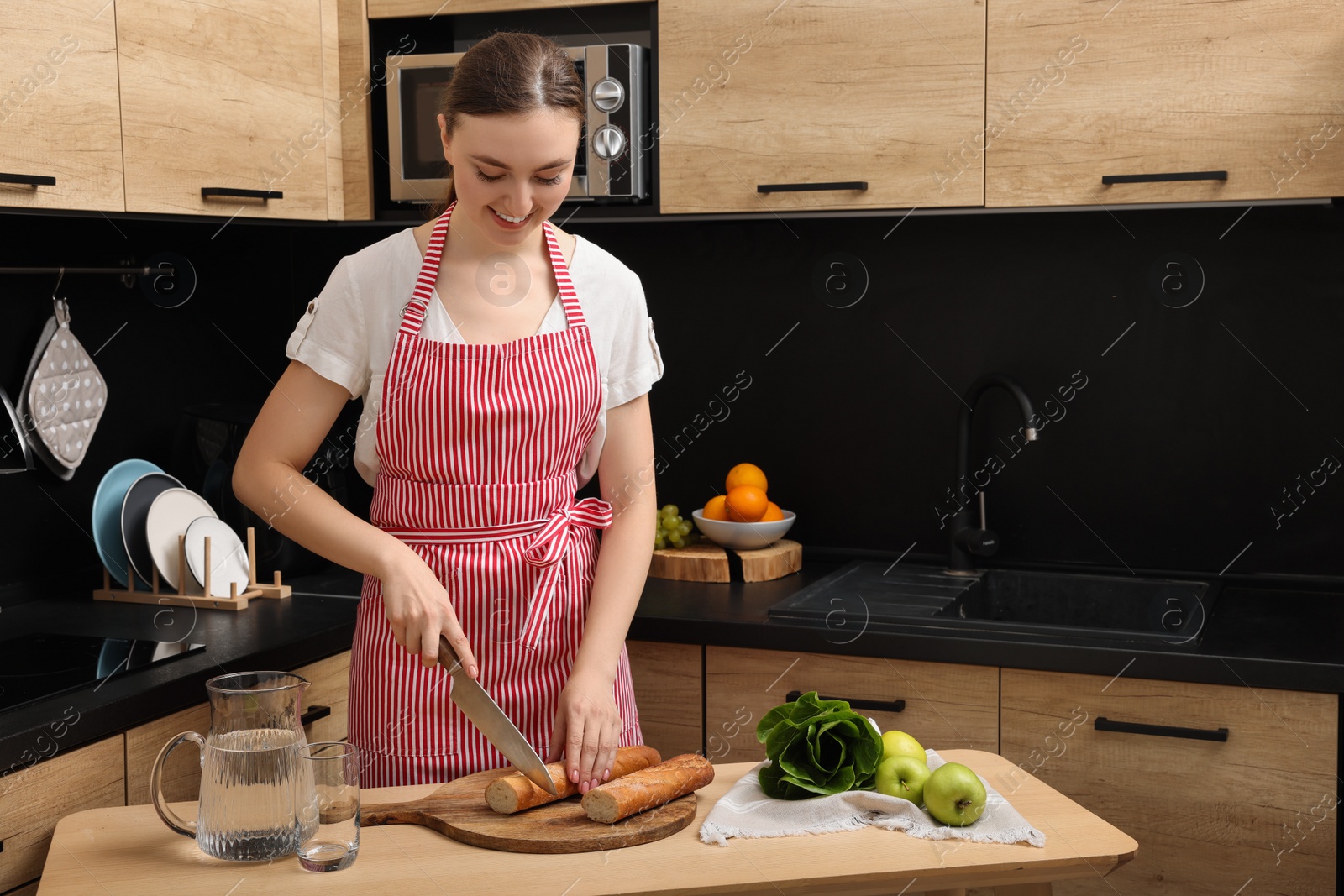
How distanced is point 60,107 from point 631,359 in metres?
0.88

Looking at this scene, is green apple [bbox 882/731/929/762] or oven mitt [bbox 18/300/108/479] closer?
green apple [bbox 882/731/929/762]

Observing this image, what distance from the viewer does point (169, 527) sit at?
207cm

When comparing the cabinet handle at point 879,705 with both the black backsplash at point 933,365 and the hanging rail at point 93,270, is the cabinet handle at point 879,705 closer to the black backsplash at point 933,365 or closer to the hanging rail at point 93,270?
the black backsplash at point 933,365

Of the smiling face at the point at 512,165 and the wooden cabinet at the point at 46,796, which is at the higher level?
the smiling face at the point at 512,165

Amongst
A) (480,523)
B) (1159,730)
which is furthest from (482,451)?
(1159,730)

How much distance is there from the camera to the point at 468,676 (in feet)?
3.87

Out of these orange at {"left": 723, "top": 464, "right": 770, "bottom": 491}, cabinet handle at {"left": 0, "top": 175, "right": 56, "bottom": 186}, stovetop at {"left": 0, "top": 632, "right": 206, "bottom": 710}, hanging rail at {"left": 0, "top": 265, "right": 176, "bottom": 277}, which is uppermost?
cabinet handle at {"left": 0, "top": 175, "right": 56, "bottom": 186}

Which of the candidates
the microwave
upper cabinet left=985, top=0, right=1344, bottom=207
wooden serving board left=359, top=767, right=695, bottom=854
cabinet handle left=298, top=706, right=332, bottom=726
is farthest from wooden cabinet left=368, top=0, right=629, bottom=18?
wooden serving board left=359, top=767, right=695, bottom=854

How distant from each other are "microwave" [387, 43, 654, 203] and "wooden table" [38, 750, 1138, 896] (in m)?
1.26

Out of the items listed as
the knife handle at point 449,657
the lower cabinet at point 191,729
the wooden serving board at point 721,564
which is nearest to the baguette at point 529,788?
the knife handle at point 449,657

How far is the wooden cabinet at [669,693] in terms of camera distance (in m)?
1.96

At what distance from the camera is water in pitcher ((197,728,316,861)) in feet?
3.38

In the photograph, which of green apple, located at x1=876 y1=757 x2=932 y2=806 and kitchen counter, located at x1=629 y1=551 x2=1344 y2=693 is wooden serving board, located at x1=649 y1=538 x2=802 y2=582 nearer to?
kitchen counter, located at x1=629 y1=551 x2=1344 y2=693

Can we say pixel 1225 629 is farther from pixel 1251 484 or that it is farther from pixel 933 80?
pixel 933 80
